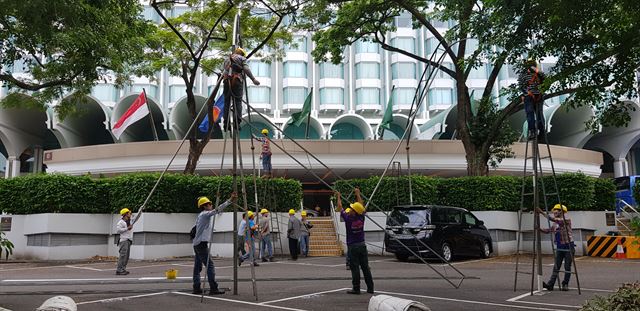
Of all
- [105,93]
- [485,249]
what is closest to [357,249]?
[485,249]

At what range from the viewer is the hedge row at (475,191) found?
19.2 meters

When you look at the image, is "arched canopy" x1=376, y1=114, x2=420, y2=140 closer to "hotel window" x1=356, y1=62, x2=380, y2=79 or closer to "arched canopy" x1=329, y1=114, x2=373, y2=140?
"arched canopy" x1=329, y1=114, x2=373, y2=140

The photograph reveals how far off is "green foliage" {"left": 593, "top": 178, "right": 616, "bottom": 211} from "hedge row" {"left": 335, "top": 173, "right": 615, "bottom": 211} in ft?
1.27

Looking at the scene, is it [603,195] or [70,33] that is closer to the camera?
[70,33]

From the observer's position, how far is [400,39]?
4966 cm

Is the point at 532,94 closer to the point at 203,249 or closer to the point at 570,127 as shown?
the point at 203,249

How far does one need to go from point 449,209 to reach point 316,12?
29.8 ft

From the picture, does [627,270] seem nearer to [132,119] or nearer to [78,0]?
[78,0]

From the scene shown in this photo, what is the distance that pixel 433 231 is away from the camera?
1563 centimetres

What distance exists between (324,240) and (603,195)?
35.9 feet

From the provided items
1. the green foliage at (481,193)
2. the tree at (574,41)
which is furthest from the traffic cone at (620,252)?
the tree at (574,41)

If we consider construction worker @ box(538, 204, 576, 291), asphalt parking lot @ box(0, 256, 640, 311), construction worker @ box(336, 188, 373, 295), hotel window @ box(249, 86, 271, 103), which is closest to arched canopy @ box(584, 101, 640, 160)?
asphalt parking lot @ box(0, 256, 640, 311)

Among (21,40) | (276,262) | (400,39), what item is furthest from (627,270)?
(400,39)

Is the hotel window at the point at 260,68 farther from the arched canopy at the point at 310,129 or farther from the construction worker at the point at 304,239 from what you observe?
the construction worker at the point at 304,239
